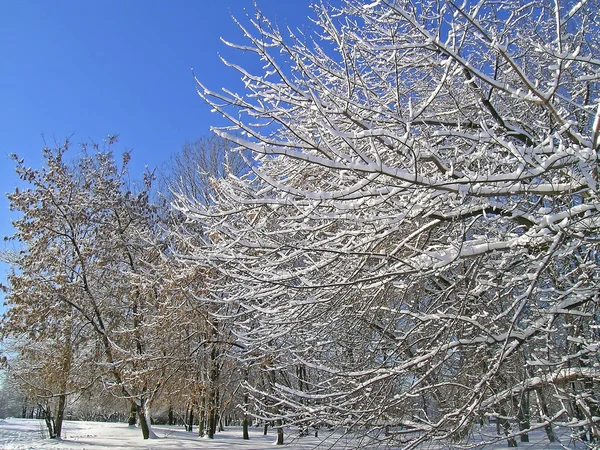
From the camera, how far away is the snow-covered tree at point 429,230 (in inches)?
123

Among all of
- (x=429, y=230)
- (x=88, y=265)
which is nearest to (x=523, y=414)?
(x=429, y=230)

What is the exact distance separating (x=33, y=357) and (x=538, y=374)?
1531 centimetres

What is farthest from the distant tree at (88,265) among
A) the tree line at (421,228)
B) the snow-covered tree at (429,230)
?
the snow-covered tree at (429,230)

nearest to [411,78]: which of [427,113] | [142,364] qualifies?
[427,113]

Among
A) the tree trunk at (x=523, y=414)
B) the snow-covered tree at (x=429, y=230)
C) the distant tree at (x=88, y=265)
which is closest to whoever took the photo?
the snow-covered tree at (x=429, y=230)

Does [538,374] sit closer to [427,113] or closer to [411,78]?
[427,113]

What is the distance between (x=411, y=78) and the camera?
6.34 metres

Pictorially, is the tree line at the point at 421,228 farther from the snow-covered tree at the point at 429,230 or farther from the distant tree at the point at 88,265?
the distant tree at the point at 88,265

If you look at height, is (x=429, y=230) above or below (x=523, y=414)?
above

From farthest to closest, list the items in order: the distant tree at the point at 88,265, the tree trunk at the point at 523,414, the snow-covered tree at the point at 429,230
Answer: the distant tree at the point at 88,265 → the tree trunk at the point at 523,414 → the snow-covered tree at the point at 429,230

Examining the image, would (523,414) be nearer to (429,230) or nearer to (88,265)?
(429,230)

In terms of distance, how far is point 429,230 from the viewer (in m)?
4.28

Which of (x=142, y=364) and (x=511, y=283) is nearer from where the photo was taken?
(x=511, y=283)

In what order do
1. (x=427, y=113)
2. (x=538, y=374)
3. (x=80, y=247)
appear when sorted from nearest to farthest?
(x=538, y=374)
(x=427, y=113)
(x=80, y=247)
